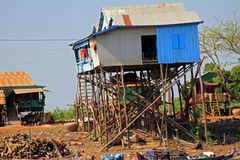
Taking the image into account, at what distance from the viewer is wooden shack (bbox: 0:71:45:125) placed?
4706cm

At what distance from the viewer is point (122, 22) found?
29281mm

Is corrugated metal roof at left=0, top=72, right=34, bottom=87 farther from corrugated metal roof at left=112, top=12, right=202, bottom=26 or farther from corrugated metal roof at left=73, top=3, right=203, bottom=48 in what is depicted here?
corrugated metal roof at left=112, top=12, right=202, bottom=26

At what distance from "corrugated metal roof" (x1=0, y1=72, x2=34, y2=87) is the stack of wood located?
21.3m

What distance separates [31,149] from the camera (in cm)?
2700

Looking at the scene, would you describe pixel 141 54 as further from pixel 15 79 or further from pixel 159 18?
pixel 15 79

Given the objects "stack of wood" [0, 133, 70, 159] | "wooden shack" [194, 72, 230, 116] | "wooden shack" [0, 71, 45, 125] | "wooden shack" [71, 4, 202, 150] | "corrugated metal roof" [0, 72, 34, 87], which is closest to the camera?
"stack of wood" [0, 133, 70, 159]

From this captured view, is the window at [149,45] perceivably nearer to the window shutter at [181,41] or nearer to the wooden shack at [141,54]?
the wooden shack at [141,54]

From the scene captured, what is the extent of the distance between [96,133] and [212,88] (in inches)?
673

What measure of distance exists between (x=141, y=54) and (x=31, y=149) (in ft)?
25.2

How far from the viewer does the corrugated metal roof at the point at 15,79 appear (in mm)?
49312

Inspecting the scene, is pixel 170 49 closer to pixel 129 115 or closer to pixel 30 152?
pixel 129 115

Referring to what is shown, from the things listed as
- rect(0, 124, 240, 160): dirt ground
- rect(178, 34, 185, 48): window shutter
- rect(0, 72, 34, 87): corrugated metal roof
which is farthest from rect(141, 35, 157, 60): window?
rect(0, 72, 34, 87): corrugated metal roof

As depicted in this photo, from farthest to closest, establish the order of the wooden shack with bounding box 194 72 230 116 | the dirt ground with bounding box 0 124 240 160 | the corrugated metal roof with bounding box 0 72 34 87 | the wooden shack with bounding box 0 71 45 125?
the corrugated metal roof with bounding box 0 72 34 87
the wooden shack with bounding box 0 71 45 125
the wooden shack with bounding box 194 72 230 116
the dirt ground with bounding box 0 124 240 160

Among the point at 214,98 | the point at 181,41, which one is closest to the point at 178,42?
the point at 181,41
